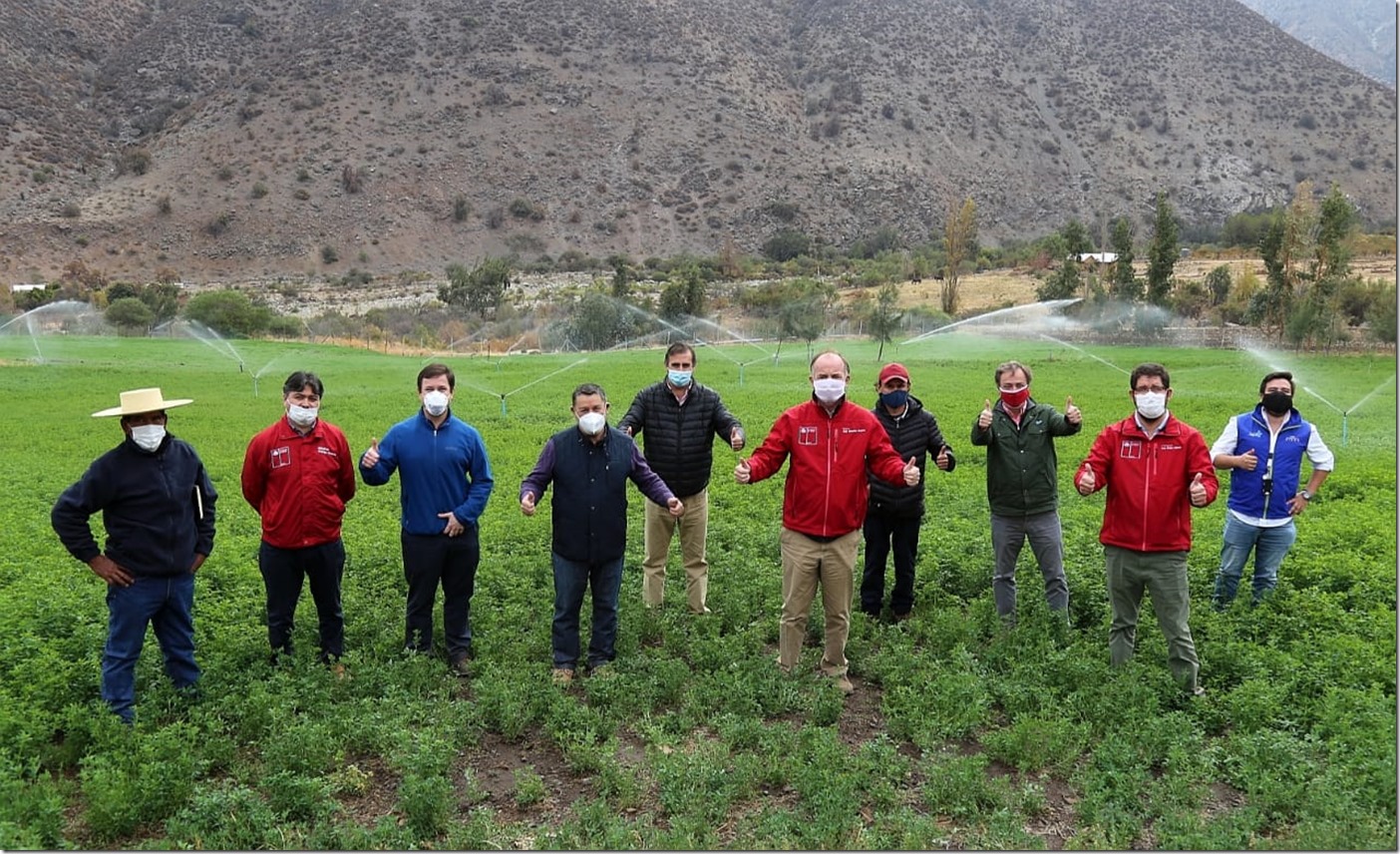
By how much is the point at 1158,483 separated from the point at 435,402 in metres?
5.51

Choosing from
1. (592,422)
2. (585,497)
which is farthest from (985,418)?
(585,497)

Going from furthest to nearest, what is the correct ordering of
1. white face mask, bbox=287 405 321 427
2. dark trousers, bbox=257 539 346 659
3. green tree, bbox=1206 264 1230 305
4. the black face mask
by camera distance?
green tree, bbox=1206 264 1230 305 → the black face mask → dark trousers, bbox=257 539 346 659 → white face mask, bbox=287 405 321 427

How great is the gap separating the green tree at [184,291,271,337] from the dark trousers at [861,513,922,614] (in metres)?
46.0

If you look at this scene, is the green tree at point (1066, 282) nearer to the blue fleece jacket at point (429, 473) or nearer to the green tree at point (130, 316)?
the blue fleece jacket at point (429, 473)

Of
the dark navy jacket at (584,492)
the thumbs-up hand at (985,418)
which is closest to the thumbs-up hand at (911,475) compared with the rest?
the thumbs-up hand at (985,418)

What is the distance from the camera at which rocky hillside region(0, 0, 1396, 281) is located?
7631 centimetres

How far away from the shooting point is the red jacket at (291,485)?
7.32 m

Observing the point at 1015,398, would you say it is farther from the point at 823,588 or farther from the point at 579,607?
the point at 579,607

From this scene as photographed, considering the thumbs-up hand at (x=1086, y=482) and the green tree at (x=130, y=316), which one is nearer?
the thumbs-up hand at (x=1086, y=482)

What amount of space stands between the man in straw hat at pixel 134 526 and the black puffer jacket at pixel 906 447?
18.5 ft

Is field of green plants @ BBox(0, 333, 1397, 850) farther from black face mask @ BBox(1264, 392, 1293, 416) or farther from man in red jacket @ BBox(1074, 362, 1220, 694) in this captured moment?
black face mask @ BBox(1264, 392, 1293, 416)

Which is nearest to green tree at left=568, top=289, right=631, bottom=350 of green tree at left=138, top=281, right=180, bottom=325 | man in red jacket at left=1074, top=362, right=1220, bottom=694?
green tree at left=138, top=281, right=180, bottom=325

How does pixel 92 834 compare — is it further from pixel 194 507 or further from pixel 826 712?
pixel 826 712

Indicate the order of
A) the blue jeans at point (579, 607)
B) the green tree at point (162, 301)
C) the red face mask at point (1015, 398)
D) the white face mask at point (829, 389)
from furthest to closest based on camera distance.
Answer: the green tree at point (162, 301), the red face mask at point (1015, 398), the blue jeans at point (579, 607), the white face mask at point (829, 389)
